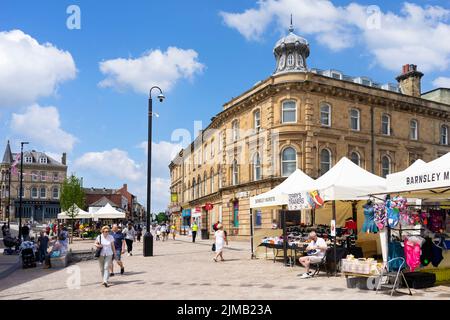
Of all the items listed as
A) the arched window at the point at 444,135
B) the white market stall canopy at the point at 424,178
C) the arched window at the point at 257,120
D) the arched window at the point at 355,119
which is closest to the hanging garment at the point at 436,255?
the white market stall canopy at the point at 424,178

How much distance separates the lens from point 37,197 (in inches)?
3691

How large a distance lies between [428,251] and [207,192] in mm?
38953

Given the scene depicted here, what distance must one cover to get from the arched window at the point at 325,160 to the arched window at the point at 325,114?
6.80 feet

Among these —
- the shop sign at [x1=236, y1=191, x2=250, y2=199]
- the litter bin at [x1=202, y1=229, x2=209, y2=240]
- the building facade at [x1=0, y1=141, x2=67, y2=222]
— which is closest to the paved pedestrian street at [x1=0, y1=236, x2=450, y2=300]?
A: the shop sign at [x1=236, y1=191, x2=250, y2=199]

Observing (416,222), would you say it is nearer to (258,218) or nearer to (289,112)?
(289,112)

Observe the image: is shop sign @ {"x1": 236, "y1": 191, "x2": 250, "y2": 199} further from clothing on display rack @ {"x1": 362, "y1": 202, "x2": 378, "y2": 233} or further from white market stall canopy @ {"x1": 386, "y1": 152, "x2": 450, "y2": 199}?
white market stall canopy @ {"x1": 386, "y1": 152, "x2": 450, "y2": 199}

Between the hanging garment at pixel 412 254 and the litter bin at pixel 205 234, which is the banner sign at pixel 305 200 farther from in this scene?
the litter bin at pixel 205 234

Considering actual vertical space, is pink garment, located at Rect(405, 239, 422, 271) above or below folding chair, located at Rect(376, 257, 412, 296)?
above

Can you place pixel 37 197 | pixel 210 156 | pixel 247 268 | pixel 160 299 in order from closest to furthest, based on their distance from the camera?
pixel 160 299
pixel 247 268
pixel 210 156
pixel 37 197

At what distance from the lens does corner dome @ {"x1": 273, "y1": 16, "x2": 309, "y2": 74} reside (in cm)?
3672

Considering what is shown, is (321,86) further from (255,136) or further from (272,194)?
(272,194)

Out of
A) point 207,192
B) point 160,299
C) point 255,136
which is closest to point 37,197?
point 207,192

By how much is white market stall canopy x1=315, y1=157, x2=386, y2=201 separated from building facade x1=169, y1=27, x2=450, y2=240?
680 inches

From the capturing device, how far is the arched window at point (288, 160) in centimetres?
3256
